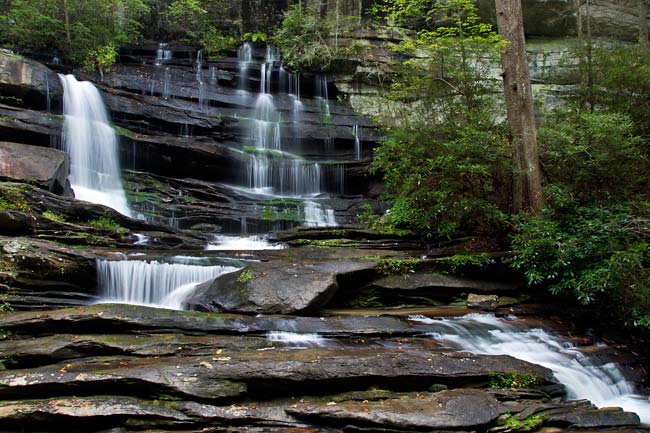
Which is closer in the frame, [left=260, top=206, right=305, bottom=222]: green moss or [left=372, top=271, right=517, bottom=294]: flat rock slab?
[left=372, top=271, right=517, bottom=294]: flat rock slab

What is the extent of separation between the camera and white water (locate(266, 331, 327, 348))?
563cm

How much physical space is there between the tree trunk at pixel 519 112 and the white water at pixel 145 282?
21.8 feet

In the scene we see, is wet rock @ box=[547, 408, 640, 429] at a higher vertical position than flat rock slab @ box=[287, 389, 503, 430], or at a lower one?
lower

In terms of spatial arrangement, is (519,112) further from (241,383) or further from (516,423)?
(241,383)

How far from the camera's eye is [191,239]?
1048cm

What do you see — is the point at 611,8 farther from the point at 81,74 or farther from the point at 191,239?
the point at 81,74

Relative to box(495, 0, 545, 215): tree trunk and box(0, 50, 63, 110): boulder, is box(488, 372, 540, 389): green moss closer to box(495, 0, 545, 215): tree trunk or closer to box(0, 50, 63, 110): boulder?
box(495, 0, 545, 215): tree trunk

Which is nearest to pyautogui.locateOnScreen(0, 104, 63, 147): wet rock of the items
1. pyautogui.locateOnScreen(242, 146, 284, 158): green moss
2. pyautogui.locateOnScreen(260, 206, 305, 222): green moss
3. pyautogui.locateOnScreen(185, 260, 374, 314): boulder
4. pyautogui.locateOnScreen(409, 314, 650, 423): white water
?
pyautogui.locateOnScreen(242, 146, 284, 158): green moss

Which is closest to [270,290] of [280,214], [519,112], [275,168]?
[519,112]

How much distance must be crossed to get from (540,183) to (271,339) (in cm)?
632

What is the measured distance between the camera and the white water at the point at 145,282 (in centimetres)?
731

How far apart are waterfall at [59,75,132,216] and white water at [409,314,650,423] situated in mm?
9992

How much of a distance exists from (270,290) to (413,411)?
3.17 m

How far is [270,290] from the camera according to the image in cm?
683
